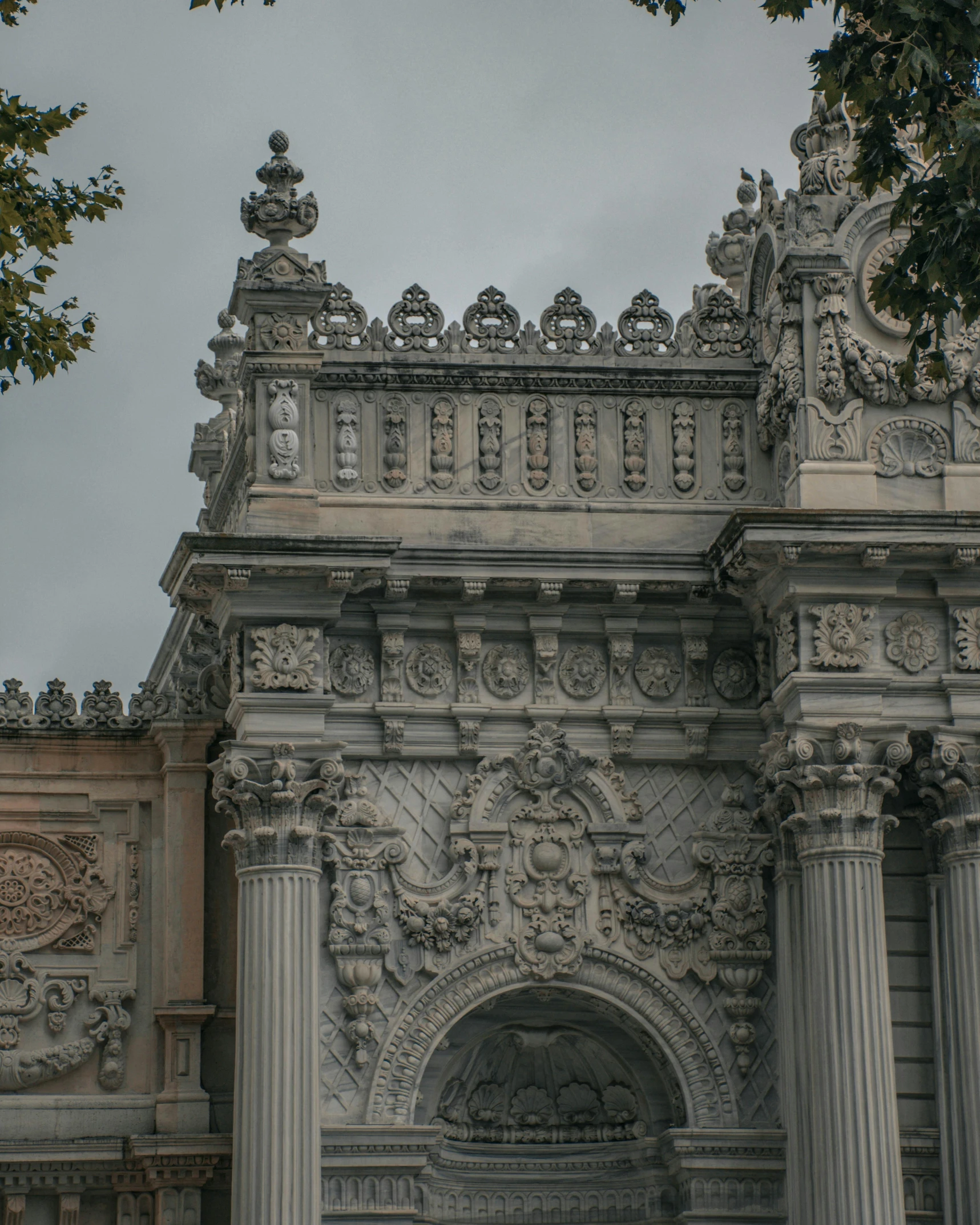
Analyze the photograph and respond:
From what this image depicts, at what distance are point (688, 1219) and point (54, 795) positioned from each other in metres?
6.37

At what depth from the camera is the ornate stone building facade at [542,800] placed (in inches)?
766

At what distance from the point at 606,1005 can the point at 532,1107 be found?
150cm

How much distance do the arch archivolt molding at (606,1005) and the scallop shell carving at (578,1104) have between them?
1.19 metres

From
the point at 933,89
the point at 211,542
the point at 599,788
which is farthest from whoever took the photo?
the point at 599,788

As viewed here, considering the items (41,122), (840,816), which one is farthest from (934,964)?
(41,122)

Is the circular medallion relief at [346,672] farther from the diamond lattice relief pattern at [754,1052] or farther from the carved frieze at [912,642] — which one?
the carved frieze at [912,642]

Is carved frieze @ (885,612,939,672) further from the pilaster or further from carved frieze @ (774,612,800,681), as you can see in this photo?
the pilaster

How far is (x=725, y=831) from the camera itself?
67.5ft

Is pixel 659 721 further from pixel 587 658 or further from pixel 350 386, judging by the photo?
pixel 350 386

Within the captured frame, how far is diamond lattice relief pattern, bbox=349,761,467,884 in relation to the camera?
20203 mm

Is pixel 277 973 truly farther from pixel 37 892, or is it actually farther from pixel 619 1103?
pixel 619 1103

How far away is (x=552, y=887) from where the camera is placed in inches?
797

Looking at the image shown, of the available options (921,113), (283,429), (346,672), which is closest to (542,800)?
(346,672)

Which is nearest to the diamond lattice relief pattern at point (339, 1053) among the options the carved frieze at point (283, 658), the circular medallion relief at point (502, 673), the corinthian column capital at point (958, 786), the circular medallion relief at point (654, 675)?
the carved frieze at point (283, 658)
